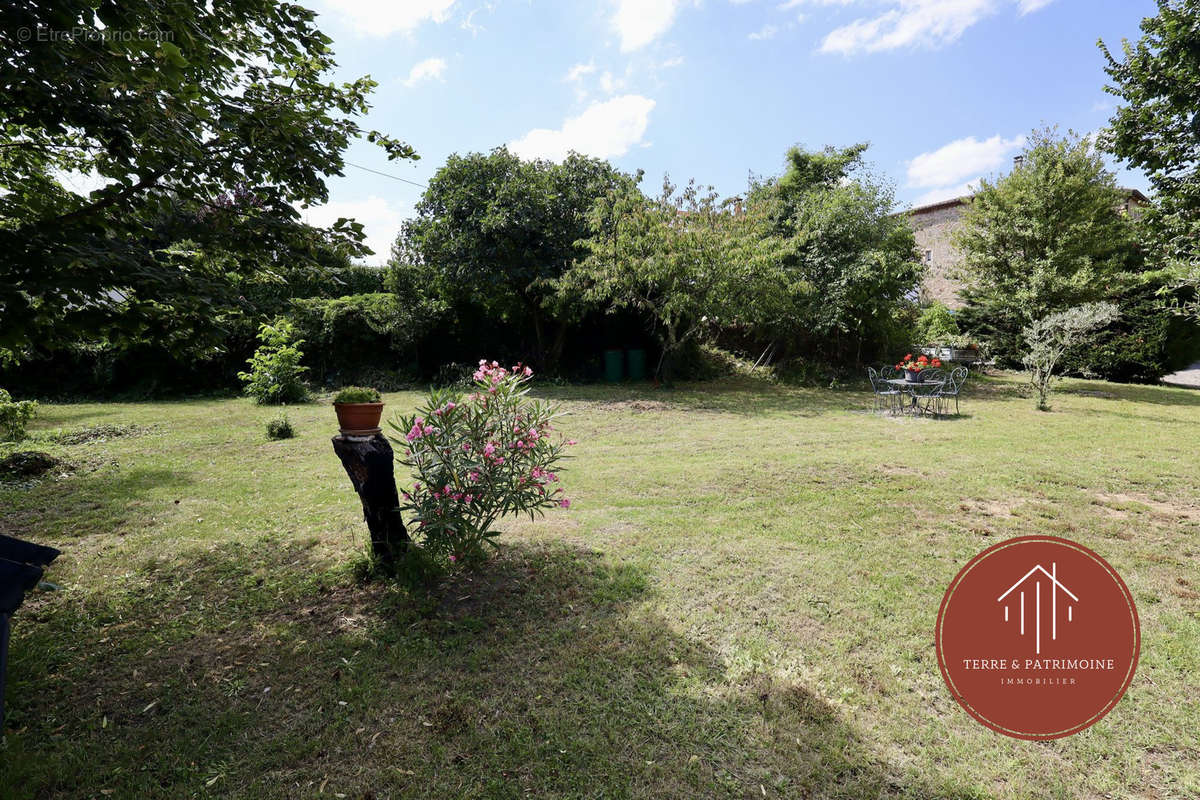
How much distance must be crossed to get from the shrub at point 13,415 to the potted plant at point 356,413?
6564mm

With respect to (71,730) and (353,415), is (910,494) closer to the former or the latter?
(353,415)

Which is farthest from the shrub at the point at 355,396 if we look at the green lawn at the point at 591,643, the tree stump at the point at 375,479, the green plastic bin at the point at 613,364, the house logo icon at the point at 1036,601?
the green plastic bin at the point at 613,364

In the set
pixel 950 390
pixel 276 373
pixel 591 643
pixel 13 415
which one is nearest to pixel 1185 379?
pixel 950 390

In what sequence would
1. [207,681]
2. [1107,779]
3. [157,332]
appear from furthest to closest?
[157,332] < [207,681] < [1107,779]

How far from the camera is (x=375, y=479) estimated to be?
3072mm

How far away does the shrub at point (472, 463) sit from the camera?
2971 mm

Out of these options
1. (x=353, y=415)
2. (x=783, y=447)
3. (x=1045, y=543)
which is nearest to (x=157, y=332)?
(x=353, y=415)

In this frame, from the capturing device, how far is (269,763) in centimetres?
196

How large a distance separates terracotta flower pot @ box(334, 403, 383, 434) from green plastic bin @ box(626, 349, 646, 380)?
40.6ft

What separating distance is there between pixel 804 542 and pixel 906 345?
14.9 m

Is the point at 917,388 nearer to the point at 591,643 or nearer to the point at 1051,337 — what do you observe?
the point at 1051,337

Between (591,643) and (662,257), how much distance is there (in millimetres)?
10159

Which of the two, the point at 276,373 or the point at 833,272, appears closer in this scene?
the point at 276,373

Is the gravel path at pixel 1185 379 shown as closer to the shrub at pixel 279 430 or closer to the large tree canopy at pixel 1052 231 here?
the large tree canopy at pixel 1052 231
